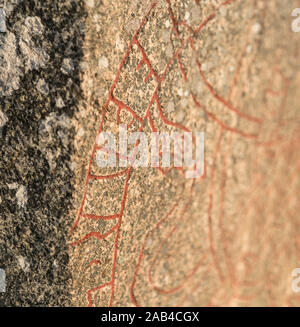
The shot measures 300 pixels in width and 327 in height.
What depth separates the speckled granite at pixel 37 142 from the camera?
0.66 metres

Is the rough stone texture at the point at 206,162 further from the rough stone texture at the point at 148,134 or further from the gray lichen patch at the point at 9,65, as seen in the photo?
the gray lichen patch at the point at 9,65

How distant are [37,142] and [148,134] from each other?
270 mm

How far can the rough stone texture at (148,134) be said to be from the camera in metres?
0.68

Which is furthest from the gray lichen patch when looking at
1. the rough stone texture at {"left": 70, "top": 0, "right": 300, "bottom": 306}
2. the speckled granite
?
the rough stone texture at {"left": 70, "top": 0, "right": 300, "bottom": 306}

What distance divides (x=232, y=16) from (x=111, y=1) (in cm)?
46

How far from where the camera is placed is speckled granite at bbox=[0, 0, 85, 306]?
66cm

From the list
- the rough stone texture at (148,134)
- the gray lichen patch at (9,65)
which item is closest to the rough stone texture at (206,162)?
the rough stone texture at (148,134)

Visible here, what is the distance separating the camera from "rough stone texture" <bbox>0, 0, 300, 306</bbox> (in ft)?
2.24

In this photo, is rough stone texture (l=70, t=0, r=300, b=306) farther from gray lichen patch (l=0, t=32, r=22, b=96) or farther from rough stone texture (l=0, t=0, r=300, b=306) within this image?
gray lichen patch (l=0, t=32, r=22, b=96)

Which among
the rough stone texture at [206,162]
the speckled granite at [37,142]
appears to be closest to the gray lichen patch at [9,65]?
the speckled granite at [37,142]

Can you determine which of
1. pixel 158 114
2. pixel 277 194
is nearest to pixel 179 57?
pixel 158 114

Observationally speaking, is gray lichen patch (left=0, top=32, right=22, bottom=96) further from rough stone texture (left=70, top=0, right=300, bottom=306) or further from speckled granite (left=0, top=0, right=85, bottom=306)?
rough stone texture (left=70, top=0, right=300, bottom=306)

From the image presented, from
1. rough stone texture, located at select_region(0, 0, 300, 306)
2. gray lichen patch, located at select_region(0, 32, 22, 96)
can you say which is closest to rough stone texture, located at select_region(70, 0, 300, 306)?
rough stone texture, located at select_region(0, 0, 300, 306)

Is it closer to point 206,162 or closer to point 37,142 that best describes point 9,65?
point 37,142
